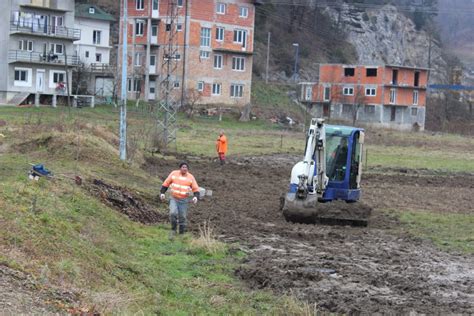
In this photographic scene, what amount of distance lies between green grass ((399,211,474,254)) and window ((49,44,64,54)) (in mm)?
49686

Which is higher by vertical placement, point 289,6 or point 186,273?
point 289,6

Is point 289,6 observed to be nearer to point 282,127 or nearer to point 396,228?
point 282,127

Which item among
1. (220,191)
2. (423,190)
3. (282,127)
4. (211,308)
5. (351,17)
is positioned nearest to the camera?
(211,308)

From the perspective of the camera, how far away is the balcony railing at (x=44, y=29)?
6712 cm

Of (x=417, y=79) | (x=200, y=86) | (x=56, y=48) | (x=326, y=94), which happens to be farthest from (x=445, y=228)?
(x=417, y=79)

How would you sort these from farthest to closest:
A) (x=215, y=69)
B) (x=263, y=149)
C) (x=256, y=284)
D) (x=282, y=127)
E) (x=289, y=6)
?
(x=289, y=6), (x=215, y=69), (x=282, y=127), (x=263, y=149), (x=256, y=284)

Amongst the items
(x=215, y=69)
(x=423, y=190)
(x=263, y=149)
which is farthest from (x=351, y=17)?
(x=423, y=190)

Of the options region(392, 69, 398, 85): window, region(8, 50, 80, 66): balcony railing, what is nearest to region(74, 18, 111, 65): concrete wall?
region(8, 50, 80, 66): balcony railing

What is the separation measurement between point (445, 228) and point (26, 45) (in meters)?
51.3

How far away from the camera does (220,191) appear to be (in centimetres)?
2927

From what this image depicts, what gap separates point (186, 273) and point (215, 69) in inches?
2580

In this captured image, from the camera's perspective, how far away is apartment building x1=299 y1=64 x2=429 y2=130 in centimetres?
9356

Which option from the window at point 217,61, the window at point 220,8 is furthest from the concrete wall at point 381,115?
the window at point 220,8

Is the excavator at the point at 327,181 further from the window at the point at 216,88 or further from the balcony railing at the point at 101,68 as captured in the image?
the window at the point at 216,88
